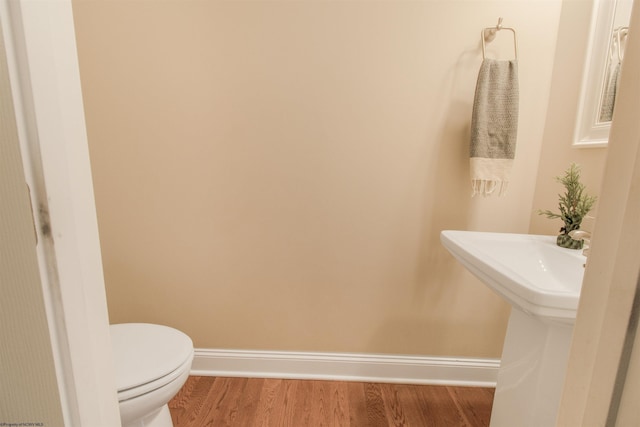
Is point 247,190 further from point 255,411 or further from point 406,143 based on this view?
point 255,411

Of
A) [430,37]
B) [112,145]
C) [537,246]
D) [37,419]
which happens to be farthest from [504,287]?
[112,145]

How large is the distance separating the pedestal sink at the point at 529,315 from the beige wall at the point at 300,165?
1.07ft

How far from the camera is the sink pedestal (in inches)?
32.9

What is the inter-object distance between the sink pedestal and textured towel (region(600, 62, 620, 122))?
0.74 metres

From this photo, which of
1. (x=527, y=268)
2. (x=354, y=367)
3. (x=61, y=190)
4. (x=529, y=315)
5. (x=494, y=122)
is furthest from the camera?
(x=354, y=367)

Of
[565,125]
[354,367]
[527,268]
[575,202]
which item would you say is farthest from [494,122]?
[354,367]

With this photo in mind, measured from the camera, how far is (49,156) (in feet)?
1.14

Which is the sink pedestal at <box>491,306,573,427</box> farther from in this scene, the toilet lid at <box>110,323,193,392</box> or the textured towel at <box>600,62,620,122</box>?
the toilet lid at <box>110,323,193,392</box>

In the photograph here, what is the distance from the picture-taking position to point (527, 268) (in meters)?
0.98

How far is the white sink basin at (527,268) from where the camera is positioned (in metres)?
0.62

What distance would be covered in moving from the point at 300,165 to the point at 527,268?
94 cm

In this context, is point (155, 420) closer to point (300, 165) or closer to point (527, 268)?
point (300, 165)

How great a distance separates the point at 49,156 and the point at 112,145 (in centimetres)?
117

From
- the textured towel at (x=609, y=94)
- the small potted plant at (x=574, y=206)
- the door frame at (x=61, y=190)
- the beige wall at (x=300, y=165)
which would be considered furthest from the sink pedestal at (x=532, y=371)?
the door frame at (x=61, y=190)
